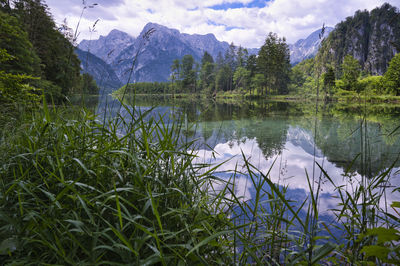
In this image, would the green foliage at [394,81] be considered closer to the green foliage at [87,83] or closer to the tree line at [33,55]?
the green foliage at [87,83]

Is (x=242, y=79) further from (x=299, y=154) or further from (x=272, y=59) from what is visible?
(x=272, y=59)

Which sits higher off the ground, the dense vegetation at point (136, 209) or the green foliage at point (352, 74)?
the green foliage at point (352, 74)

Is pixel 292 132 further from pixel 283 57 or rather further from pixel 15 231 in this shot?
pixel 283 57

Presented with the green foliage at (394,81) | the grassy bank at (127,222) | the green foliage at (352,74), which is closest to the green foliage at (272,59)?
the green foliage at (394,81)

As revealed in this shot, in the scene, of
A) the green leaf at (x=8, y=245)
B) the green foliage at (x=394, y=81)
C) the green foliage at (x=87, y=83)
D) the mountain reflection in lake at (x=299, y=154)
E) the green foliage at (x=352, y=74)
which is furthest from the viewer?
the green foliage at (x=394, y=81)

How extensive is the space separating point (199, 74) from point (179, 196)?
1609 mm

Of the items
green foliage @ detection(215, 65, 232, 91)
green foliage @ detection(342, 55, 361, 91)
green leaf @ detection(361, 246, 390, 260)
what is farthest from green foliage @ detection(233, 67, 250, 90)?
green leaf @ detection(361, 246, 390, 260)

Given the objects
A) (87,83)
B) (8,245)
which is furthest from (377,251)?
(87,83)

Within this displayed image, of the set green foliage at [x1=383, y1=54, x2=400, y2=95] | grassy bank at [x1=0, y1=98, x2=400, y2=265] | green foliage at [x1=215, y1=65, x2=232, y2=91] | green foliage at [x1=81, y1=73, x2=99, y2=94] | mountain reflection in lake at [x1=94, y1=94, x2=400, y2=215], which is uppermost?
green foliage at [x1=383, y1=54, x2=400, y2=95]

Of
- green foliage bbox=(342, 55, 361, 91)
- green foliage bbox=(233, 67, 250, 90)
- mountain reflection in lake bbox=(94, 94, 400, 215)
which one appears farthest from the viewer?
mountain reflection in lake bbox=(94, 94, 400, 215)

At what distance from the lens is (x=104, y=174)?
1.39 metres

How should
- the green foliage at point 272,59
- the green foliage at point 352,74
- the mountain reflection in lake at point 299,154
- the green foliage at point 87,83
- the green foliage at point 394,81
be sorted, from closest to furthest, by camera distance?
the green foliage at point 352,74, the green foliage at point 87,83, the mountain reflection in lake at point 299,154, the green foliage at point 394,81, the green foliage at point 272,59

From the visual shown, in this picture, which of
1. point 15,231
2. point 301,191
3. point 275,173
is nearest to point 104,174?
point 15,231

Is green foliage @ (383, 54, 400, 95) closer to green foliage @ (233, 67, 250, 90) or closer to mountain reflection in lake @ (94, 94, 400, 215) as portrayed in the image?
mountain reflection in lake @ (94, 94, 400, 215)
